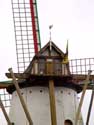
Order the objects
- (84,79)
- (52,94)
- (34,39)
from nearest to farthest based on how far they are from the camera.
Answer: (52,94) < (84,79) < (34,39)

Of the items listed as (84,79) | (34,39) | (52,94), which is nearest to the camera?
(52,94)

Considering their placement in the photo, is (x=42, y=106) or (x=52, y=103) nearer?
(x=52, y=103)

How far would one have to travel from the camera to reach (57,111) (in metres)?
28.3

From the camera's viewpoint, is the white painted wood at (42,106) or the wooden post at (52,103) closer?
the wooden post at (52,103)

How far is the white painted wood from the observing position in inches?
1112

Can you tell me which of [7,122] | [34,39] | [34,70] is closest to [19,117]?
[7,122]

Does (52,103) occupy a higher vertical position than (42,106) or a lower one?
higher

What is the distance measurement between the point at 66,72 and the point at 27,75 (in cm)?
192

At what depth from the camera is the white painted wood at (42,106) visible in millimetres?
28250

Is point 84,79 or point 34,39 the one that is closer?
point 84,79

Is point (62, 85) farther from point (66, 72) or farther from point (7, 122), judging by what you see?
point (7, 122)

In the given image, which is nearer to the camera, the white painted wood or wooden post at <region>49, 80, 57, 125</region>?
wooden post at <region>49, 80, 57, 125</region>

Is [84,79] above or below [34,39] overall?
below

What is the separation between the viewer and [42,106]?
2836cm
